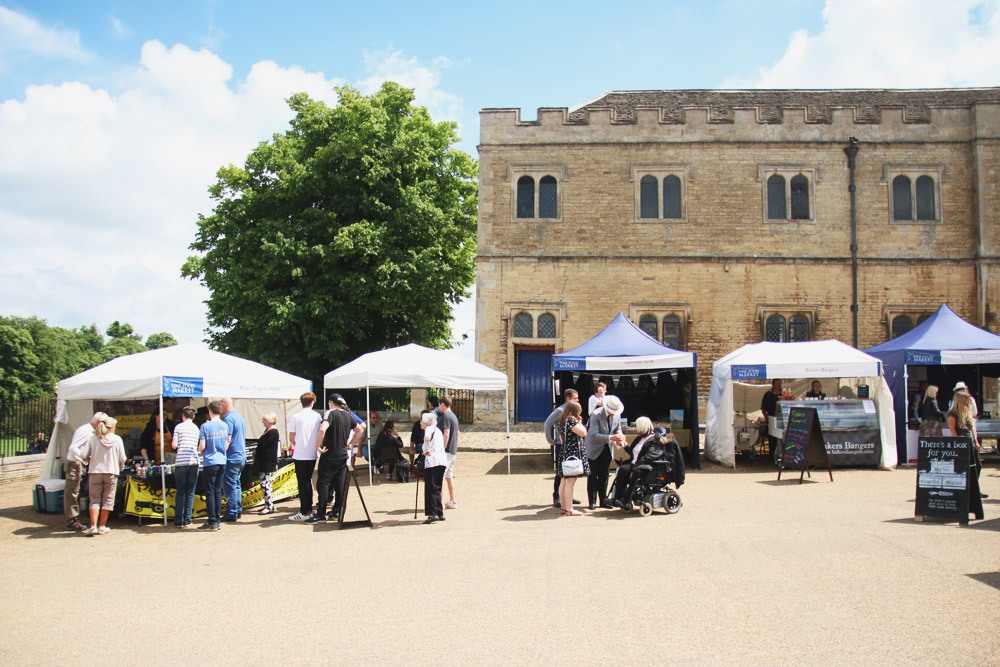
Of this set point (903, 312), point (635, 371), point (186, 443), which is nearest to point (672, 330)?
point (635, 371)

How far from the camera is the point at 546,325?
23.2 metres

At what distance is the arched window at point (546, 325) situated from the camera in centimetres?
2311

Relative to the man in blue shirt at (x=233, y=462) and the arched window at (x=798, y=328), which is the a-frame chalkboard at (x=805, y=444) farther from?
the arched window at (x=798, y=328)

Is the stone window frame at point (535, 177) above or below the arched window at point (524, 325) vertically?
above

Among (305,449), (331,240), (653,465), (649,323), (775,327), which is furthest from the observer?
(331,240)

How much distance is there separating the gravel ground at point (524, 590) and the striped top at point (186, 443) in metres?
0.97

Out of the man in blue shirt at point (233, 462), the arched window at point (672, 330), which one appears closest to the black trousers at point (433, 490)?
the man in blue shirt at point (233, 462)

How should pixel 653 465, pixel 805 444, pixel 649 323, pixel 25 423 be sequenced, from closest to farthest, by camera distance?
pixel 653 465
pixel 805 444
pixel 25 423
pixel 649 323

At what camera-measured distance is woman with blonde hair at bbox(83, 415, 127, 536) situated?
9.67 meters

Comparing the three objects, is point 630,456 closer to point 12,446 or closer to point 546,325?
point 546,325

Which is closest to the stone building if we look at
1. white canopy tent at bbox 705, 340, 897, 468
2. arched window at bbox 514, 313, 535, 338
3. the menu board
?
arched window at bbox 514, 313, 535, 338

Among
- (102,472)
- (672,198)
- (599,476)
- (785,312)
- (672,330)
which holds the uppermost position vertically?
(672,198)

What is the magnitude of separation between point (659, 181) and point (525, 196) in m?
4.16

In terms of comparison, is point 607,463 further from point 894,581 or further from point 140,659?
point 140,659
